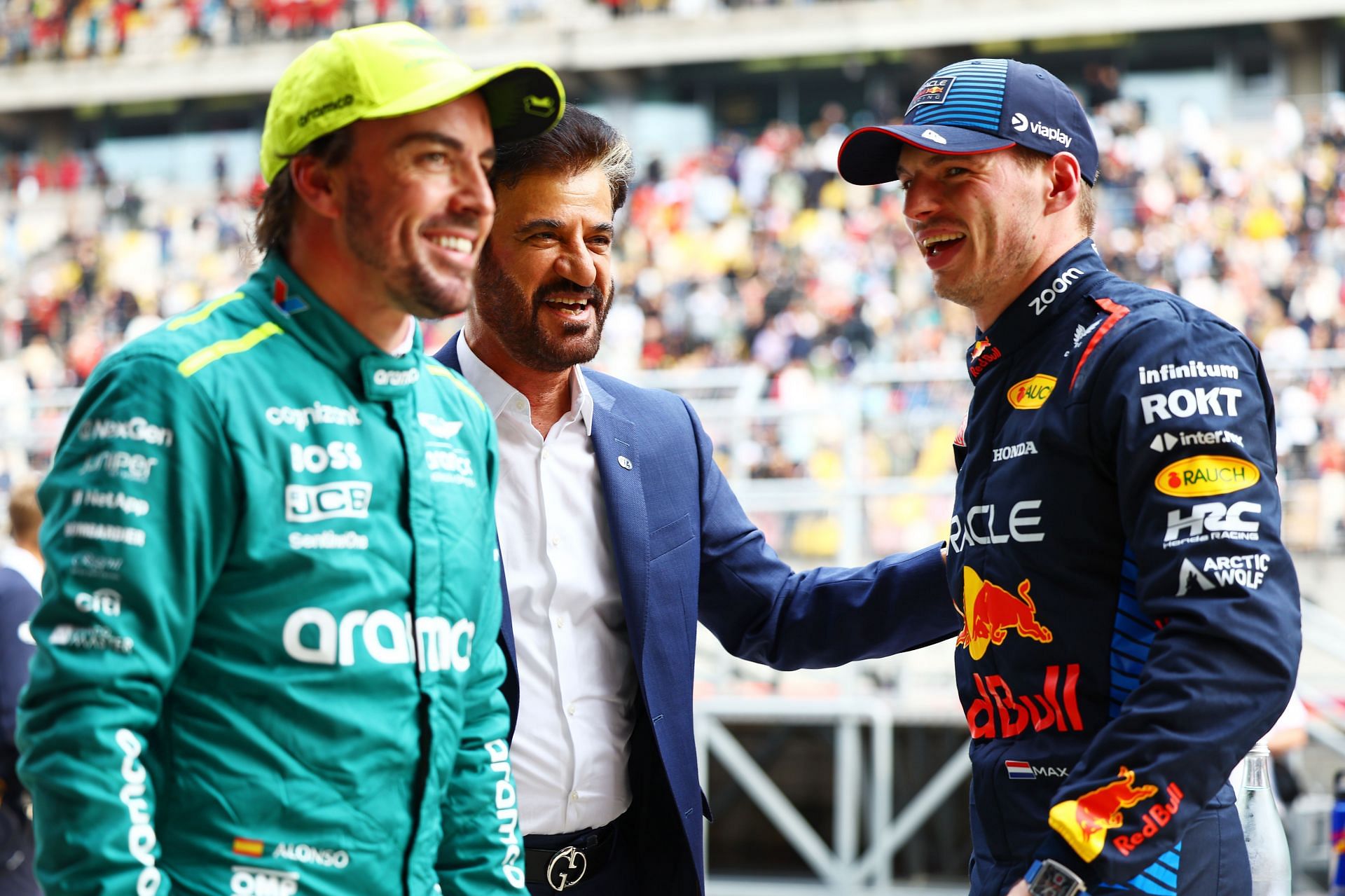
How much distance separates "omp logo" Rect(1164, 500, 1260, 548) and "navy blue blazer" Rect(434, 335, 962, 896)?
852 mm

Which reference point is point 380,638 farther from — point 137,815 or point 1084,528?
point 1084,528

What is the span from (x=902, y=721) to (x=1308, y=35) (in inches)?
694

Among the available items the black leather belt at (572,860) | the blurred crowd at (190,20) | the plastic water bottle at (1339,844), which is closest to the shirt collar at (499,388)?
the black leather belt at (572,860)

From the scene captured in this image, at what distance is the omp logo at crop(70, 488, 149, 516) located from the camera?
177 cm

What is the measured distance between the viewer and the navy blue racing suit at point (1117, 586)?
6.82 feet

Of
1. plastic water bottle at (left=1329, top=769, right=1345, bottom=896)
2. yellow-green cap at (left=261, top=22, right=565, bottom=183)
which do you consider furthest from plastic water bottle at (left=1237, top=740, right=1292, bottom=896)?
A: plastic water bottle at (left=1329, top=769, right=1345, bottom=896)

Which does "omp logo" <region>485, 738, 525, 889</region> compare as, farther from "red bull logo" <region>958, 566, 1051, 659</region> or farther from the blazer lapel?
"red bull logo" <region>958, 566, 1051, 659</region>

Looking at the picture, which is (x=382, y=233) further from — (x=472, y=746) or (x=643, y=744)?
(x=643, y=744)

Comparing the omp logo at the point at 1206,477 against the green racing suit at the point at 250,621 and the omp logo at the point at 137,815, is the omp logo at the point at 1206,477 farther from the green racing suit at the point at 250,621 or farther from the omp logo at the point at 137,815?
the omp logo at the point at 137,815

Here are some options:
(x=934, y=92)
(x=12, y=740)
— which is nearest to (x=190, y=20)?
(x=12, y=740)

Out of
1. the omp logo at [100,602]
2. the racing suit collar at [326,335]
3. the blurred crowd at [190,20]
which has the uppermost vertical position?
the blurred crowd at [190,20]

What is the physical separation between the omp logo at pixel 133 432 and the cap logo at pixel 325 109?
1.56 feet

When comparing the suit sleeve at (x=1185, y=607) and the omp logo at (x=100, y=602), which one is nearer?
the omp logo at (x=100, y=602)

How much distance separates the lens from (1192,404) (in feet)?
7.17
